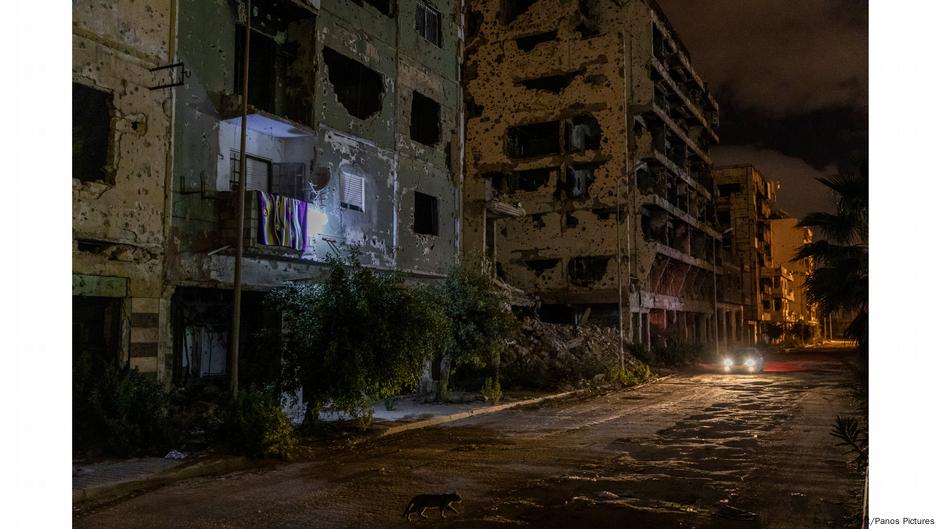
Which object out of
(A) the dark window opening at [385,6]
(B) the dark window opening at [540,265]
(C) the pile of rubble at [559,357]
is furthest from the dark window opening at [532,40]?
(A) the dark window opening at [385,6]

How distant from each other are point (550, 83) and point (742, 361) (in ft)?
71.2

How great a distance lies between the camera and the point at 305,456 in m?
12.3

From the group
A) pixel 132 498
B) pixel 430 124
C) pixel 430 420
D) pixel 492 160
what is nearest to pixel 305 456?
pixel 132 498

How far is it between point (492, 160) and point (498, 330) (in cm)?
2803

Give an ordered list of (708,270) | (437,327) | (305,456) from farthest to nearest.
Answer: (708,270) → (437,327) → (305,456)

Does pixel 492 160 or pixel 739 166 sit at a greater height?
pixel 739 166

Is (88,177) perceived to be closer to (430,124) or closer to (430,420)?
(430,420)

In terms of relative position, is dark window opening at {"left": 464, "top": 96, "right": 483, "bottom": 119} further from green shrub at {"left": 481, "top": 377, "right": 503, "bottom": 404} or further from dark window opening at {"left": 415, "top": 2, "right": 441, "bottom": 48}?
green shrub at {"left": 481, "top": 377, "right": 503, "bottom": 404}

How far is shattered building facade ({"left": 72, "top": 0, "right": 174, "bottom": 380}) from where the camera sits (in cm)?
1326

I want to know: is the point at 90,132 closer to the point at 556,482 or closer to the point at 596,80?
the point at 556,482

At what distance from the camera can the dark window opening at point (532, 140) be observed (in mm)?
47344

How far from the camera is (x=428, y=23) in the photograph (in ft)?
81.5

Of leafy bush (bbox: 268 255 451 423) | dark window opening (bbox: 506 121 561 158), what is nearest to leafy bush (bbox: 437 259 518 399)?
leafy bush (bbox: 268 255 451 423)
